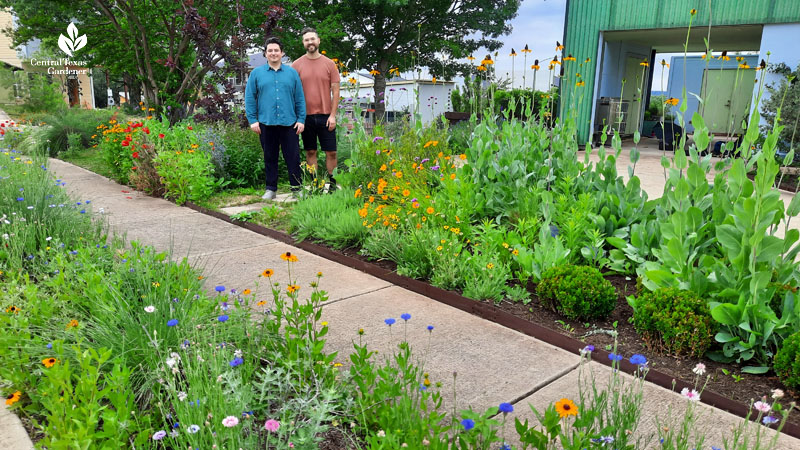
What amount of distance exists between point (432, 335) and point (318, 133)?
412 cm

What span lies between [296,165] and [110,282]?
3892 millimetres

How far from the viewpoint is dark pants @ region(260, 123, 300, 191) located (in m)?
6.23

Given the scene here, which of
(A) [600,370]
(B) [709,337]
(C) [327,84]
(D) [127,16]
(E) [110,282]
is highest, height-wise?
(D) [127,16]

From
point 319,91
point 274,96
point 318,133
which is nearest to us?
point 274,96

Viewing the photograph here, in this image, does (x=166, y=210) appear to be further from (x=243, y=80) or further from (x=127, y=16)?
(x=127, y=16)

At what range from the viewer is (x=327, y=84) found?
6.34 m

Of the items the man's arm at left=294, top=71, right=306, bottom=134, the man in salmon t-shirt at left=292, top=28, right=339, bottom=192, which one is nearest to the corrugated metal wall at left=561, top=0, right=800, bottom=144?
the man in salmon t-shirt at left=292, top=28, right=339, bottom=192

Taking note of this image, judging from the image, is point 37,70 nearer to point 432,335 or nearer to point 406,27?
point 406,27

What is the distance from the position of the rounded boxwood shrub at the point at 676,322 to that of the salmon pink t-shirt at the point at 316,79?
4.55m

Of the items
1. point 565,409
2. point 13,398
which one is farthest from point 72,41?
point 565,409

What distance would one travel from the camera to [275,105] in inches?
237

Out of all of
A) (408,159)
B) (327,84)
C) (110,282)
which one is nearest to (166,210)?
(327,84)

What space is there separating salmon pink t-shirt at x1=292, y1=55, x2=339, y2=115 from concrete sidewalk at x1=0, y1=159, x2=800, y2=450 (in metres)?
1.96

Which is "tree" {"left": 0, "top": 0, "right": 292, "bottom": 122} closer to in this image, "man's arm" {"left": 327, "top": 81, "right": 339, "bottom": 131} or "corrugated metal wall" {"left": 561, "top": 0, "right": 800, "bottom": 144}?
"man's arm" {"left": 327, "top": 81, "right": 339, "bottom": 131}
